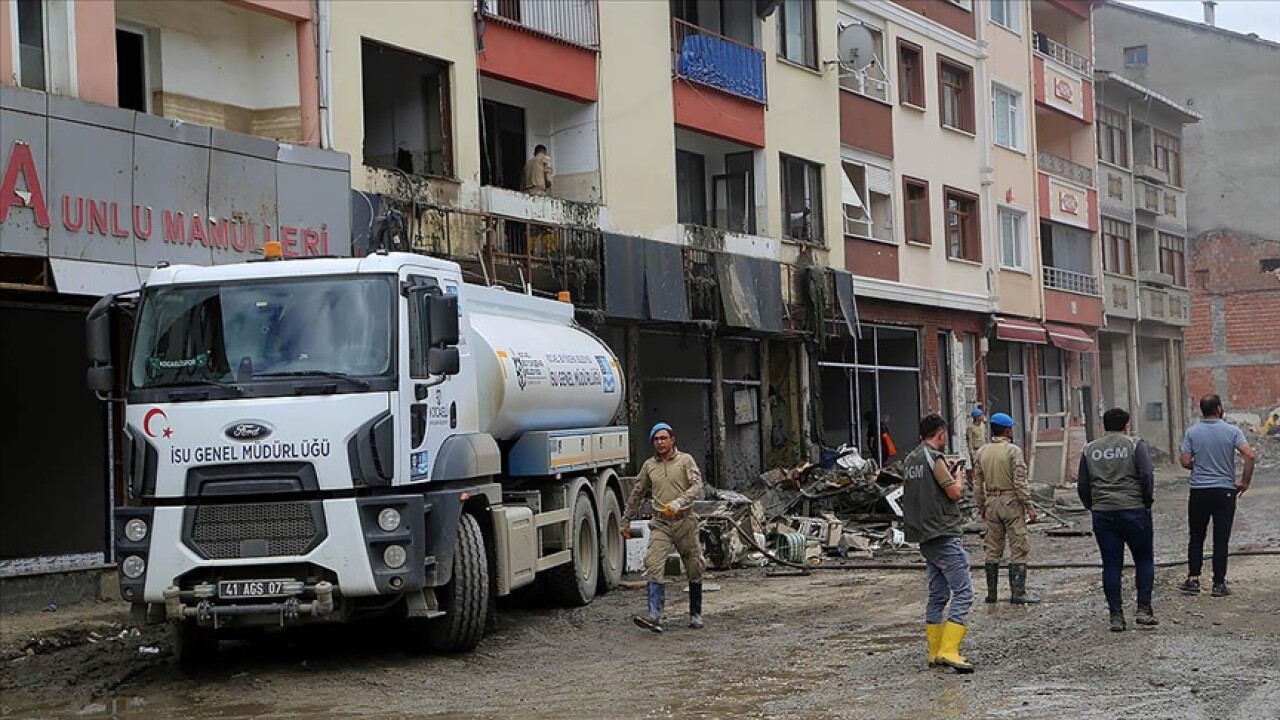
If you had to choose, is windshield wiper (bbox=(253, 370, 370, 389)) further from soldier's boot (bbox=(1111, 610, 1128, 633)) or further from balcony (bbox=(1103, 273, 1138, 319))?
balcony (bbox=(1103, 273, 1138, 319))

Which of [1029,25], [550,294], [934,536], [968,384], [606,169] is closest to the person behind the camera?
[934,536]

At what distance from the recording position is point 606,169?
25.3 metres

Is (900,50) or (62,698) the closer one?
(62,698)

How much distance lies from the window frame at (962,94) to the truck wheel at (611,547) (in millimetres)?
20996

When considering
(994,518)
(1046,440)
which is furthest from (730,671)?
(1046,440)

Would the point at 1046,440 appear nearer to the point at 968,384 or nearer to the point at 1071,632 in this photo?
the point at 968,384

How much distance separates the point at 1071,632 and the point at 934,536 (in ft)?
8.21

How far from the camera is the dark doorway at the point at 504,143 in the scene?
79.9 feet

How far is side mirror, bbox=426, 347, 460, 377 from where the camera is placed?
12715mm

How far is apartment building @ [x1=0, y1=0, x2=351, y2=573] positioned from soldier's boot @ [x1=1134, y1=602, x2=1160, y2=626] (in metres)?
10.1

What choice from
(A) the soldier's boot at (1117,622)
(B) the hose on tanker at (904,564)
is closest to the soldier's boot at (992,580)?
(A) the soldier's boot at (1117,622)

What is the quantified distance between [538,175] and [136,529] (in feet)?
40.2

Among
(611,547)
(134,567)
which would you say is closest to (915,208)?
(611,547)

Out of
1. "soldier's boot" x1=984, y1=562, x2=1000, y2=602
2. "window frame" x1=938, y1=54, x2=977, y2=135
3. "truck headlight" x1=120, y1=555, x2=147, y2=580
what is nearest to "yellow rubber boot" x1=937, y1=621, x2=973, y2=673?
"soldier's boot" x1=984, y1=562, x2=1000, y2=602
